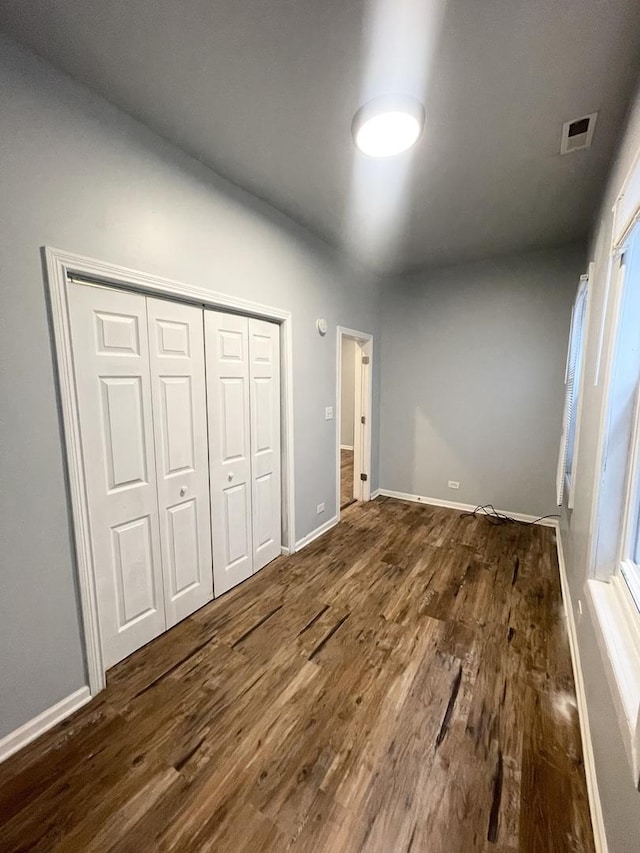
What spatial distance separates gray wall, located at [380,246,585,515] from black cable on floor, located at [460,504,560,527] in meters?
0.09

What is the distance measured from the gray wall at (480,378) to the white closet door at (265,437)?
203cm

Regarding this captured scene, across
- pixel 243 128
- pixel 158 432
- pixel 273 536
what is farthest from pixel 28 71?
pixel 273 536

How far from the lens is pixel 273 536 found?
2.85 metres

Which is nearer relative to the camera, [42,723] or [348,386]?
[42,723]

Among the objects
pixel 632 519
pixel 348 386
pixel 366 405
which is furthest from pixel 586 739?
pixel 348 386

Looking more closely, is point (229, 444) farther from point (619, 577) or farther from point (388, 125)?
point (619, 577)

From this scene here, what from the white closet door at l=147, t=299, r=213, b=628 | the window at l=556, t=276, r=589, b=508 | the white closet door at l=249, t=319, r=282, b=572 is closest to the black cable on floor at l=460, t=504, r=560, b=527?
the window at l=556, t=276, r=589, b=508

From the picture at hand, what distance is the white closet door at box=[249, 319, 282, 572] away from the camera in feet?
8.27

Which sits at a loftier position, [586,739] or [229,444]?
[229,444]

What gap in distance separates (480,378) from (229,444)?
2.88 m

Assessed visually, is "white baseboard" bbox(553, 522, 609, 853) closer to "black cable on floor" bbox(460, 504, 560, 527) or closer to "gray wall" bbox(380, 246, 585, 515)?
"black cable on floor" bbox(460, 504, 560, 527)

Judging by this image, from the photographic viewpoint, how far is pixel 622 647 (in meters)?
1.10

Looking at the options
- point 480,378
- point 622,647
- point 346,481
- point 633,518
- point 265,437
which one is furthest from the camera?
point 346,481

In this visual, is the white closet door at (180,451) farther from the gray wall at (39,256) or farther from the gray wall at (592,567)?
the gray wall at (592,567)
